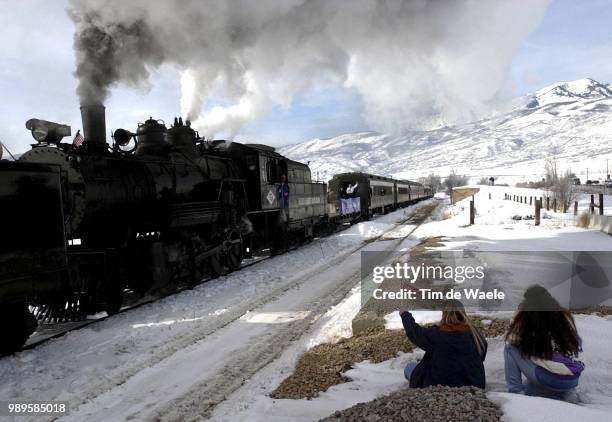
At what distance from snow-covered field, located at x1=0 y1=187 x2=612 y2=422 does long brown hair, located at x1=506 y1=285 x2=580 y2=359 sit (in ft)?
1.66

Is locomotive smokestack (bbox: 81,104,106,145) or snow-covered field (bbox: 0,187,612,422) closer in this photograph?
snow-covered field (bbox: 0,187,612,422)

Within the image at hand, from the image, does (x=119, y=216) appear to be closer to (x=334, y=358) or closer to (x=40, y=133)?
(x=40, y=133)

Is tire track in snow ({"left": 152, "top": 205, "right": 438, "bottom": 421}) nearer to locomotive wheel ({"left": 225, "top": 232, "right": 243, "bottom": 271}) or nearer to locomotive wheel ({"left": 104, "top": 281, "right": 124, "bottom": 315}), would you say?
locomotive wheel ({"left": 104, "top": 281, "right": 124, "bottom": 315})

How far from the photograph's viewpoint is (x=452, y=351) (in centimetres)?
416

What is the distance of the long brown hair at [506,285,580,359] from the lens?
4.07 meters

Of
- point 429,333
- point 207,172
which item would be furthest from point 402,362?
point 207,172

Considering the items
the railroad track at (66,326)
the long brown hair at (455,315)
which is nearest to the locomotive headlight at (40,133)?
the railroad track at (66,326)

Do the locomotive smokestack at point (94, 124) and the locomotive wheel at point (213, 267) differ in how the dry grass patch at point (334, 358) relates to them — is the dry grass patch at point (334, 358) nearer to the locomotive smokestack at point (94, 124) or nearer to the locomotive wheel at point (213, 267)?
the locomotive wheel at point (213, 267)

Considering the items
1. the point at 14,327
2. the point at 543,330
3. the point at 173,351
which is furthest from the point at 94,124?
the point at 543,330

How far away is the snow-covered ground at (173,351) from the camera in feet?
17.0

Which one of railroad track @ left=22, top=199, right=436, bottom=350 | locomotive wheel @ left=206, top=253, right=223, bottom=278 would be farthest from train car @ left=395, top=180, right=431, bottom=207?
railroad track @ left=22, top=199, right=436, bottom=350

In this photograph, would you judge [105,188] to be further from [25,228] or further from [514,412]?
[514,412]

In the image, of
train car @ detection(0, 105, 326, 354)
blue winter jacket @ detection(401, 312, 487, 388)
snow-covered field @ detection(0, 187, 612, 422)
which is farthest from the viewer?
train car @ detection(0, 105, 326, 354)

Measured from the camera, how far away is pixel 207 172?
464 inches
